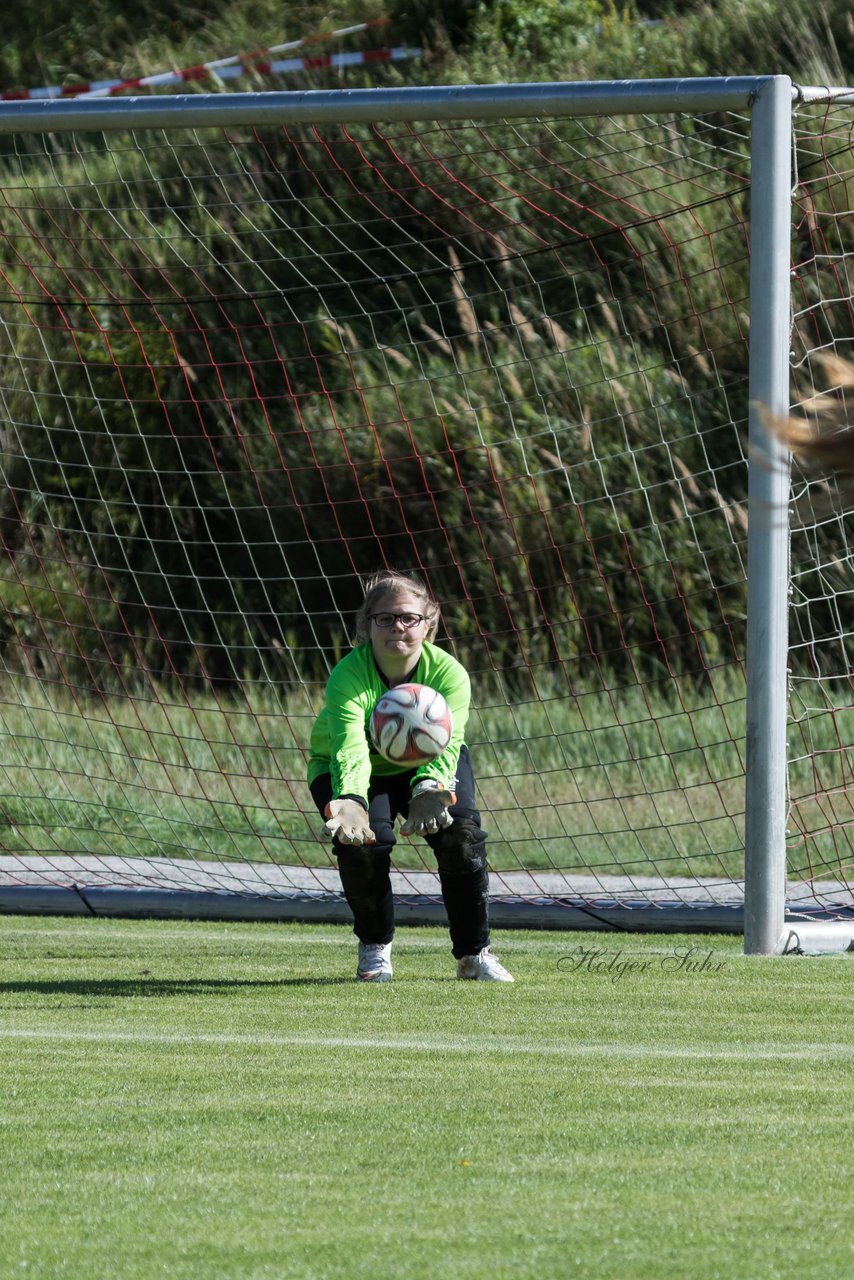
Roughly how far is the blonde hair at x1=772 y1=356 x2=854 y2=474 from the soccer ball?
360cm

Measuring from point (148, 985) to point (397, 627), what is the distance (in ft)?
4.00

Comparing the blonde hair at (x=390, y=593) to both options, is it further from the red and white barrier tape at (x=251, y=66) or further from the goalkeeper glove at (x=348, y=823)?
the red and white barrier tape at (x=251, y=66)

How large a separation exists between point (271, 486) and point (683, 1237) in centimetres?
1190

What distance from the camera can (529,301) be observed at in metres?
13.9

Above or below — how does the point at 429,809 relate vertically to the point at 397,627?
below

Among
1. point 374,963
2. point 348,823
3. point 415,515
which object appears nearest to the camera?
point 348,823

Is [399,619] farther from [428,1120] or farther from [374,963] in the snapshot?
[428,1120]

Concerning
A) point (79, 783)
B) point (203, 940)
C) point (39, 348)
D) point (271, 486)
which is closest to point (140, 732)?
point (79, 783)

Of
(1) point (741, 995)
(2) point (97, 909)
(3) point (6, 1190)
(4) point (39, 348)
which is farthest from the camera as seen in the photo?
(4) point (39, 348)

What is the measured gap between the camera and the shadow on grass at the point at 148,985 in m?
5.12

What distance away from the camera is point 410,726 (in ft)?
17.0

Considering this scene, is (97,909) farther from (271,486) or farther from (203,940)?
(271,486)

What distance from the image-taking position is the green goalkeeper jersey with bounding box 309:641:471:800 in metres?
5.16

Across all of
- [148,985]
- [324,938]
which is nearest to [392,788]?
[148,985]
